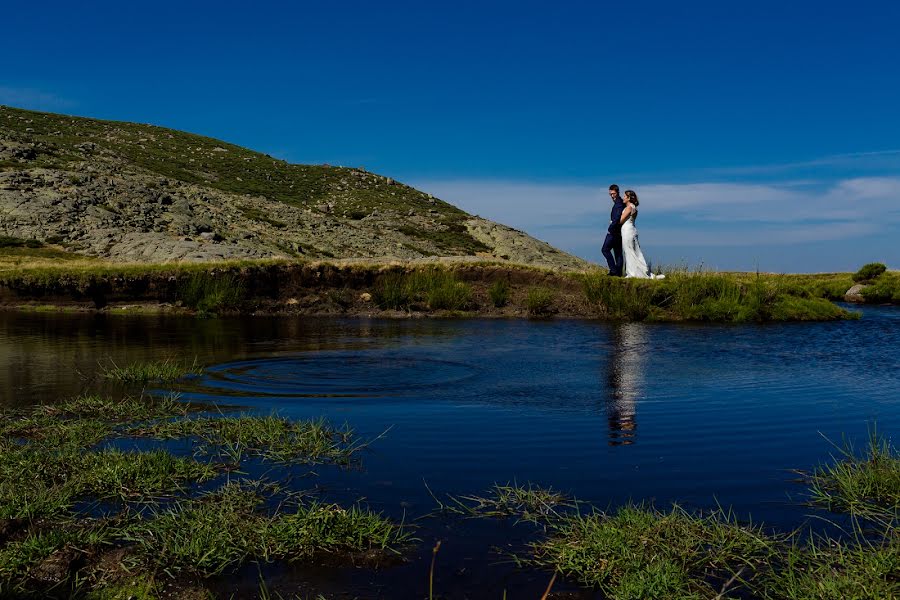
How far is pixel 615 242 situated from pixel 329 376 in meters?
17.4

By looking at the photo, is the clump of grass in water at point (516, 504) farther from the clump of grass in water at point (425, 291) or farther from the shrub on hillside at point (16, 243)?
the shrub on hillside at point (16, 243)

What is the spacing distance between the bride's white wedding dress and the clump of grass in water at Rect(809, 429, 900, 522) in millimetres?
20933

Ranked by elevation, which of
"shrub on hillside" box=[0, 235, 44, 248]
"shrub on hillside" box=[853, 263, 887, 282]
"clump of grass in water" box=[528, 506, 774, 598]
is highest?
"shrub on hillside" box=[0, 235, 44, 248]

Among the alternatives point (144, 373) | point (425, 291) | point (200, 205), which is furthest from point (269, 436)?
point (200, 205)

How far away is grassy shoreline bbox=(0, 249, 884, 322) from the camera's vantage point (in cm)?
2584

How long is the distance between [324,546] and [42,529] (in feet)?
6.87

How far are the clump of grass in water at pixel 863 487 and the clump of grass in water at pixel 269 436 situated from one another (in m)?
4.37

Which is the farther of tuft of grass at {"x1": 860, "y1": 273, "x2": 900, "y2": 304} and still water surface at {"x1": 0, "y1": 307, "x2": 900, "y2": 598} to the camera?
tuft of grass at {"x1": 860, "y1": 273, "x2": 900, "y2": 304}

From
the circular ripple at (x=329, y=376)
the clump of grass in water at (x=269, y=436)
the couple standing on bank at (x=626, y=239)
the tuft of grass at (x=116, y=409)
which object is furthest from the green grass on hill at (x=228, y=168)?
the clump of grass in water at (x=269, y=436)

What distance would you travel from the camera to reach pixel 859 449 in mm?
8102

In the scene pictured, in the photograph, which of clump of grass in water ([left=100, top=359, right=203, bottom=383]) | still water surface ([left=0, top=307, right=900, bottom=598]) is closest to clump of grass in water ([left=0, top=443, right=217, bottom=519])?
still water surface ([left=0, top=307, right=900, bottom=598])

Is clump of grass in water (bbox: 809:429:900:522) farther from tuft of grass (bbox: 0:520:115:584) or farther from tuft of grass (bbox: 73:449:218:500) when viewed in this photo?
tuft of grass (bbox: 0:520:115:584)

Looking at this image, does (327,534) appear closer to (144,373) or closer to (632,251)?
(144,373)

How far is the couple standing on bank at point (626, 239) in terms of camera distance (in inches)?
1079
